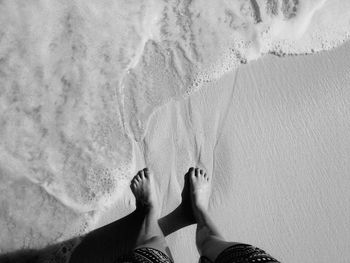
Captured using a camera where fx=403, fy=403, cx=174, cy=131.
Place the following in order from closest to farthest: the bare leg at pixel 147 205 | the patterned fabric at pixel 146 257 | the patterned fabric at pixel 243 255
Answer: the patterned fabric at pixel 243 255
the patterned fabric at pixel 146 257
the bare leg at pixel 147 205

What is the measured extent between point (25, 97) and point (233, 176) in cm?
126

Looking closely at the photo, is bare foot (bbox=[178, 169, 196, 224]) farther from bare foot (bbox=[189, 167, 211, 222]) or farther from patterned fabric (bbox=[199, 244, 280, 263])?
patterned fabric (bbox=[199, 244, 280, 263])

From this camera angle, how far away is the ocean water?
2225 millimetres

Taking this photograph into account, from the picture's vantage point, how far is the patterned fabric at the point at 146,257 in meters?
1.83

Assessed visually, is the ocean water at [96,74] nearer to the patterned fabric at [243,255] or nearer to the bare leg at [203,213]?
the bare leg at [203,213]

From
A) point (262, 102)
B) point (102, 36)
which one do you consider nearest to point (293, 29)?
point (262, 102)

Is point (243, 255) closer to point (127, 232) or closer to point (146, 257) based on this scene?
point (146, 257)

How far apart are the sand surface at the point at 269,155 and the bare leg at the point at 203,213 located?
0.07m

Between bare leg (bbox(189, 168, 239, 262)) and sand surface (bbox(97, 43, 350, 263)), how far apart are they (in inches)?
2.6

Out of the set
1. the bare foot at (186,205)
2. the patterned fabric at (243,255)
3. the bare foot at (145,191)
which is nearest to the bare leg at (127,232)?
the bare foot at (145,191)

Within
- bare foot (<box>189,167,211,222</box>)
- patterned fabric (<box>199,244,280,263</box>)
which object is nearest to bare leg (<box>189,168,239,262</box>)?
bare foot (<box>189,167,211,222</box>)

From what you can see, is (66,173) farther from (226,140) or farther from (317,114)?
(317,114)

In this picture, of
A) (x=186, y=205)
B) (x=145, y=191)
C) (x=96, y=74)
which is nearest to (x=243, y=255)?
(x=186, y=205)

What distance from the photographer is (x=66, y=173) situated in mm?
2248
